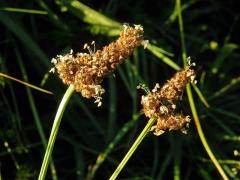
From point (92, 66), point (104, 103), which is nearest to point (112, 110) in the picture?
point (104, 103)

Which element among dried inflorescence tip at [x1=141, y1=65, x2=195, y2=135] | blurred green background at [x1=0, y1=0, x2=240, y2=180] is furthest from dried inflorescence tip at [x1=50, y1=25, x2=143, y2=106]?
blurred green background at [x1=0, y1=0, x2=240, y2=180]

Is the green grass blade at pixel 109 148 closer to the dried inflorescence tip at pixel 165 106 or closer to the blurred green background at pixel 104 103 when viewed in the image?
the blurred green background at pixel 104 103

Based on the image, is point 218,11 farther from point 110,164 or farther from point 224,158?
point 110,164

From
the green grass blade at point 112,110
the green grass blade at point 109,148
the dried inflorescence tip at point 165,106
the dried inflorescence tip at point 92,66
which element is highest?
the green grass blade at point 112,110

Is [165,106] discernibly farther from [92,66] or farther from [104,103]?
[104,103]

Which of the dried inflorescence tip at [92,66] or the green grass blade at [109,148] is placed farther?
the green grass blade at [109,148]

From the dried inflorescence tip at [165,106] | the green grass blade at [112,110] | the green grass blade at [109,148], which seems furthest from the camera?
the green grass blade at [112,110]

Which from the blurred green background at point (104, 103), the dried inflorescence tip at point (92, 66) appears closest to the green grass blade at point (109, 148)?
the blurred green background at point (104, 103)
